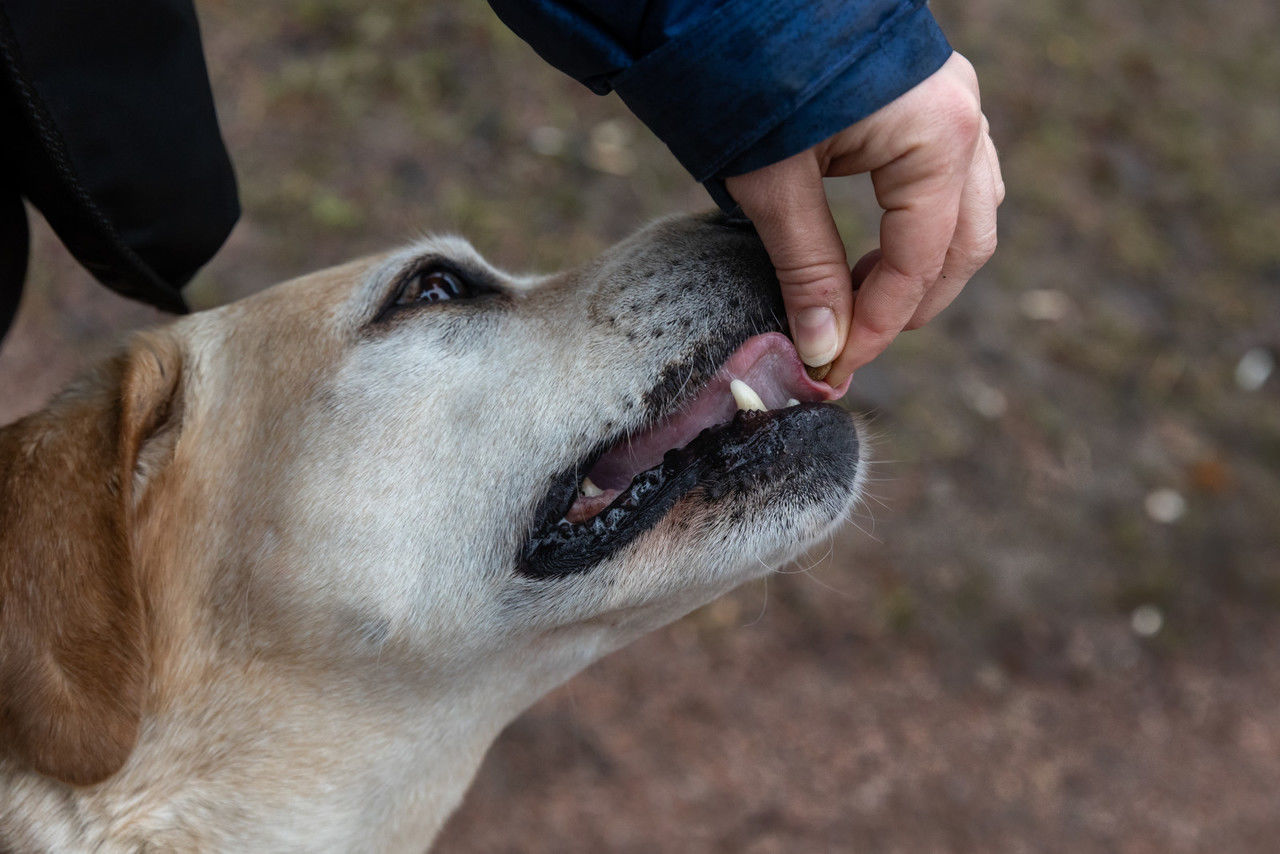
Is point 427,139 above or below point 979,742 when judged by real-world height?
above

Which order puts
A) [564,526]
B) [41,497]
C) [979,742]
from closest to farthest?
[41,497] → [564,526] → [979,742]

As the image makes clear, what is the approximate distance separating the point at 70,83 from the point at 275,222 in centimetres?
292

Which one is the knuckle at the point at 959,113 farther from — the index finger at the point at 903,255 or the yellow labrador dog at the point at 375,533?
the yellow labrador dog at the point at 375,533

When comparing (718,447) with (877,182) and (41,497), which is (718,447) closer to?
(877,182)

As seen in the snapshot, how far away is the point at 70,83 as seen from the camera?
212 cm

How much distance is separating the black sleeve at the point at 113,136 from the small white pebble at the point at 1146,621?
375cm

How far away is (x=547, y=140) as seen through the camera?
558 centimetres

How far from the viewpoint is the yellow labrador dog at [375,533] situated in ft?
6.66

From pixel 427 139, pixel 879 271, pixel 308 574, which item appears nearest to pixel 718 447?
pixel 879 271

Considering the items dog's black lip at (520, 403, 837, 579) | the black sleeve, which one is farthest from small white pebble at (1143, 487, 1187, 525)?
the black sleeve

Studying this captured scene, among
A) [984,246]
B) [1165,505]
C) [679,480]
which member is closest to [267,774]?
[679,480]

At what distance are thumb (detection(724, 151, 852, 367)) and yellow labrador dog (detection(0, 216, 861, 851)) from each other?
0.84 ft

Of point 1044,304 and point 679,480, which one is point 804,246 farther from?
point 1044,304

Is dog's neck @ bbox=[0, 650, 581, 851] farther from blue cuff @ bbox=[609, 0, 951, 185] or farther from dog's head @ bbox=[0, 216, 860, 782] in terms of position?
blue cuff @ bbox=[609, 0, 951, 185]
